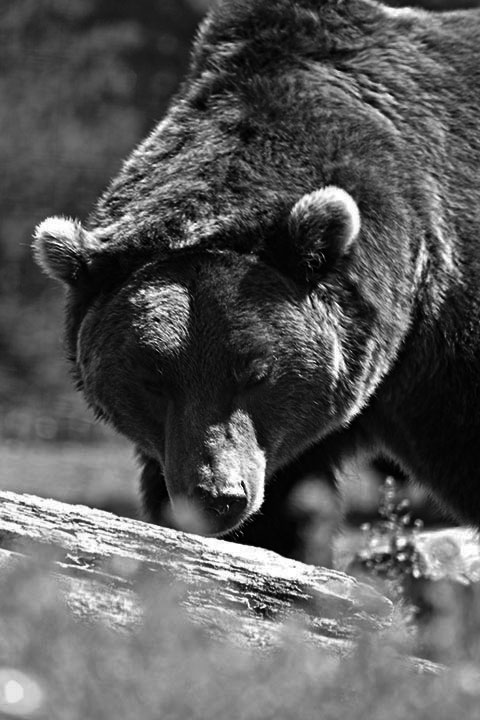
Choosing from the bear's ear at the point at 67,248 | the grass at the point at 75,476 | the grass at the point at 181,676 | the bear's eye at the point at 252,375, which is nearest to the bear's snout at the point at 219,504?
the bear's eye at the point at 252,375

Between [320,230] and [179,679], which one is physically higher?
[179,679]

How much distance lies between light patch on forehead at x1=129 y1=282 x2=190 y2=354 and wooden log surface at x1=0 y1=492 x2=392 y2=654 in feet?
3.16

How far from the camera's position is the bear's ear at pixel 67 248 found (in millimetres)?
4730

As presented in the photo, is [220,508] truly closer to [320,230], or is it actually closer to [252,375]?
[252,375]

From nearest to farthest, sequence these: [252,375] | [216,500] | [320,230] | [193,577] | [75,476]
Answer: [193,577] → [216,500] → [320,230] → [252,375] → [75,476]

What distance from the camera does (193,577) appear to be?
343cm

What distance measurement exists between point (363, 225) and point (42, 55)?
756 centimetres

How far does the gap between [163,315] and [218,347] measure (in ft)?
0.78

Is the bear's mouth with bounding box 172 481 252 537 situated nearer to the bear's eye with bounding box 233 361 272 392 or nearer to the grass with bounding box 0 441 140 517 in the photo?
the bear's eye with bounding box 233 361 272 392

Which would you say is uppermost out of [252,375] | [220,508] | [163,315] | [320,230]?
[320,230]

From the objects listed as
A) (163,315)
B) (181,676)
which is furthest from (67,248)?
(181,676)

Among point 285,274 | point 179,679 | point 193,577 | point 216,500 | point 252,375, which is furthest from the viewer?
point 285,274

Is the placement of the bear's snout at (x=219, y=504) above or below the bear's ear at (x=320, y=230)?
below

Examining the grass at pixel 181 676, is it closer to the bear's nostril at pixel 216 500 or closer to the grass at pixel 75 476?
the bear's nostril at pixel 216 500
